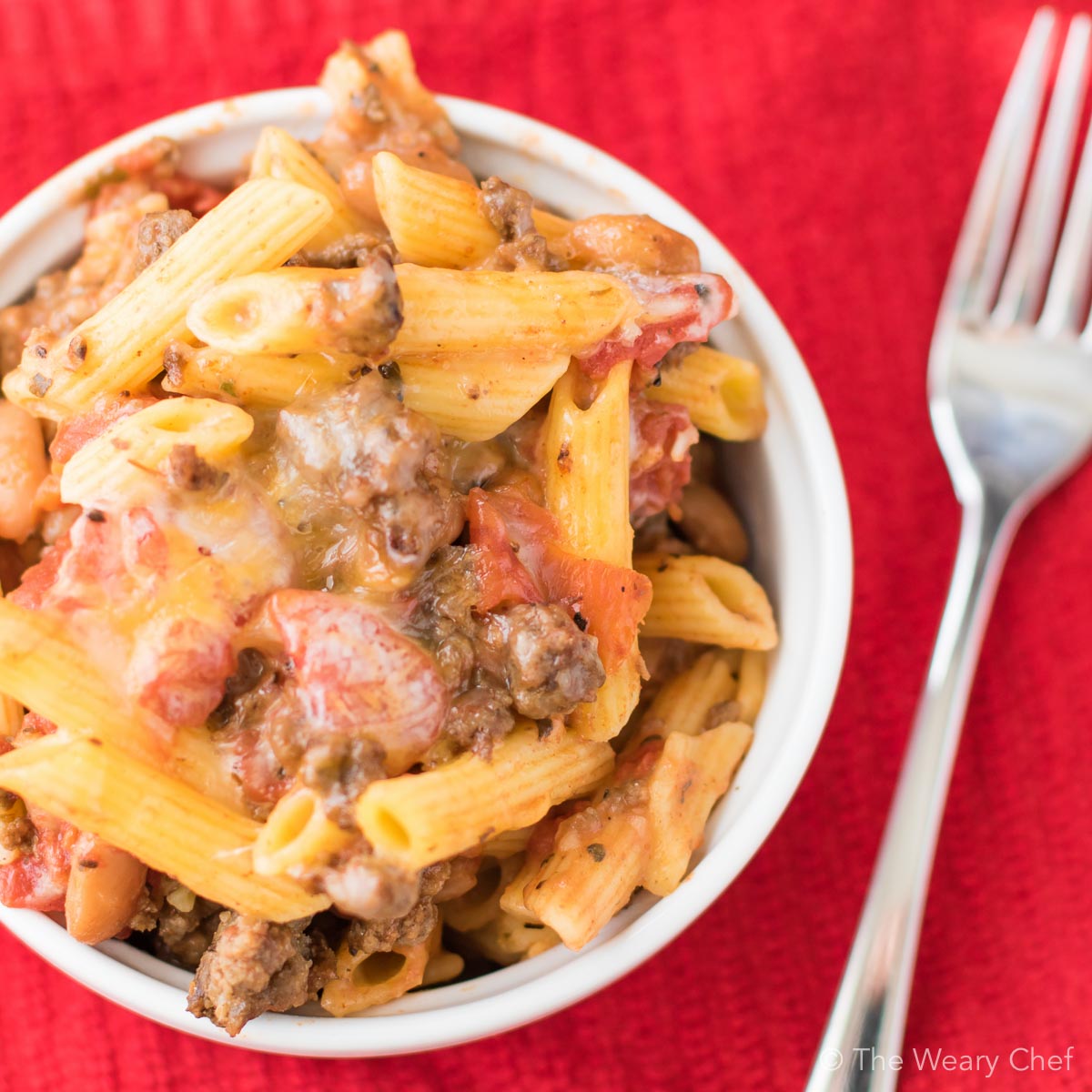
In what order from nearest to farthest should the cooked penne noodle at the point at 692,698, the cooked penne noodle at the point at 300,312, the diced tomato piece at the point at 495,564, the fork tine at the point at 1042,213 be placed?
the cooked penne noodle at the point at 300,312 → the diced tomato piece at the point at 495,564 → the cooked penne noodle at the point at 692,698 → the fork tine at the point at 1042,213

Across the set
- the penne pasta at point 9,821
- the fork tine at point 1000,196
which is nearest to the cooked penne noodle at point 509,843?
the penne pasta at point 9,821

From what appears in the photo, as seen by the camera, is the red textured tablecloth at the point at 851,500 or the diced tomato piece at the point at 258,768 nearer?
the diced tomato piece at the point at 258,768

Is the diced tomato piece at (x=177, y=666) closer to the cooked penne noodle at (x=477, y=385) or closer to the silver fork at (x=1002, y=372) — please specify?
the cooked penne noodle at (x=477, y=385)

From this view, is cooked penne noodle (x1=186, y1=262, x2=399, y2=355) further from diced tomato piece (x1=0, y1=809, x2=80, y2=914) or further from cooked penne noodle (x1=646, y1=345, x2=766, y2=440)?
diced tomato piece (x1=0, y1=809, x2=80, y2=914)

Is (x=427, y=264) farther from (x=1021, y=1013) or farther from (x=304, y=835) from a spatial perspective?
(x=1021, y=1013)

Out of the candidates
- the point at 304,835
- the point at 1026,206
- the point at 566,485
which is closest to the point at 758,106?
the point at 1026,206
